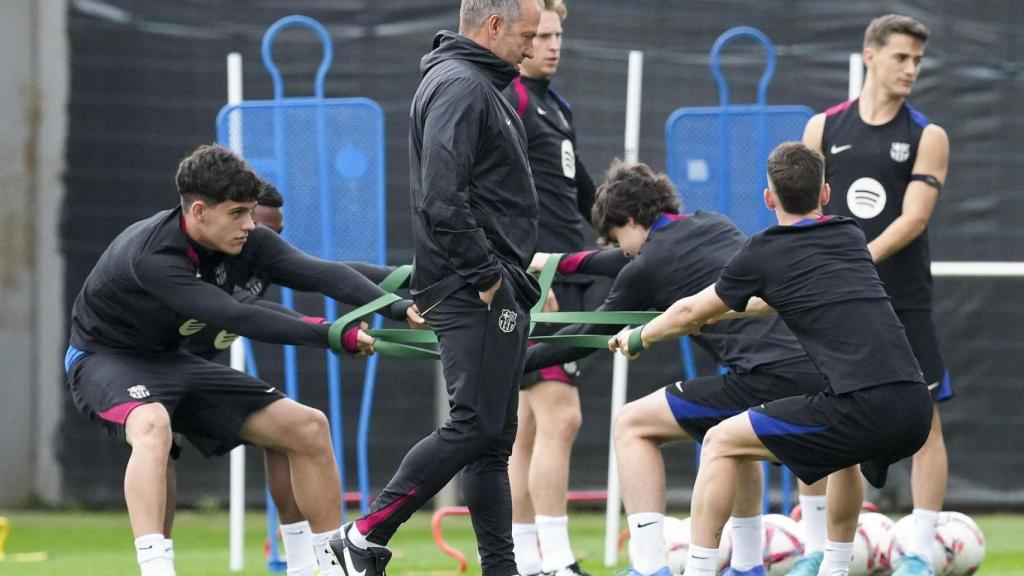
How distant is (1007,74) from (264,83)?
396cm

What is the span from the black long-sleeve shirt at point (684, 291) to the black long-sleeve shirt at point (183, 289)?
734 millimetres

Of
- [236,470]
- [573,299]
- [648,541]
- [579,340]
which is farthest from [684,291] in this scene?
[236,470]

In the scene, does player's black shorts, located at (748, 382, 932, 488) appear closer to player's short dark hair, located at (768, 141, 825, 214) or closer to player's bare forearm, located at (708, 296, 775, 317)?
player's bare forearm, located at (708, 296, 775, 317)

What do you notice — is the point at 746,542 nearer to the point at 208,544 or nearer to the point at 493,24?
the point at 493,24

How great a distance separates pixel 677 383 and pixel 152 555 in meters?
1.92

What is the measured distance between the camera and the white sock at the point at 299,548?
5328 mm

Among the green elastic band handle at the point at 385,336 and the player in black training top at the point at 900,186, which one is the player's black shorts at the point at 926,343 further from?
the green elastic band handle at the point at 385,336

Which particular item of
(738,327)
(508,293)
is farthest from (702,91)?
(508,293)

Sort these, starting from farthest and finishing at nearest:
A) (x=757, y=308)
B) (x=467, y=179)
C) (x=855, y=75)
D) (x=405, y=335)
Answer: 1. (x=855, y=75)
2. (x=405, y=335)
3. (x=757, y=308)
4. (x=467, y=179)

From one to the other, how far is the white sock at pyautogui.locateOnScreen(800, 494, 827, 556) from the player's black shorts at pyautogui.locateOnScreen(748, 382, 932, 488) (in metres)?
0.94

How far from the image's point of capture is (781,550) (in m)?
5.79

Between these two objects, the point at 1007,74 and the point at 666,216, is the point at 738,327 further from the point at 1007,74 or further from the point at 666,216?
the point at 1007,74

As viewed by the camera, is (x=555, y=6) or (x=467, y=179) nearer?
(x=467, y=179)

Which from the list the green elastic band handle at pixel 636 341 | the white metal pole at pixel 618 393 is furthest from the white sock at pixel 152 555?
the white metal pole at pixel 618 393
